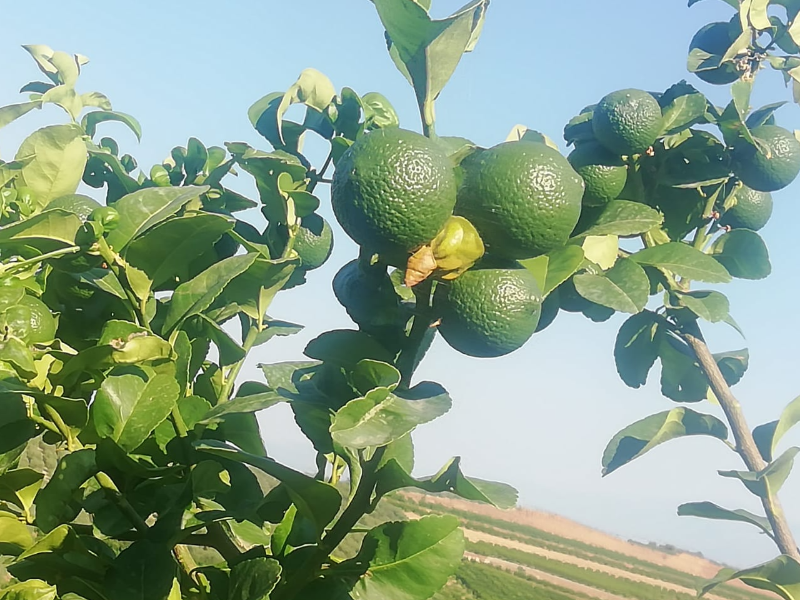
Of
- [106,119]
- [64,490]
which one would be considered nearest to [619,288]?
[64,490]

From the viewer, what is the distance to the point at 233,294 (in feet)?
2.18

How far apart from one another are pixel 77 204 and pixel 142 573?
0.33 metres

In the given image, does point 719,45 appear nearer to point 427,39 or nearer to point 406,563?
point 427,39

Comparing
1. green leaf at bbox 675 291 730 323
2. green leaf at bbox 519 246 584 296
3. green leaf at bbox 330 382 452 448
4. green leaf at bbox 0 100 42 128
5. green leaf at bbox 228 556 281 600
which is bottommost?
green leaf at bbox 228 556 281 600

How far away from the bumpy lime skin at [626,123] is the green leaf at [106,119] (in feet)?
1.85

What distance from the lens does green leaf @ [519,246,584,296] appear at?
1.79 ft

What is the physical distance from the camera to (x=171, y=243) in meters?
0.59

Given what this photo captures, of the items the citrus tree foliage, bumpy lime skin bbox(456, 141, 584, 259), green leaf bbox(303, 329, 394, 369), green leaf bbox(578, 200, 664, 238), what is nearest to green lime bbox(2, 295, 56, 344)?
the citrus tree foliage

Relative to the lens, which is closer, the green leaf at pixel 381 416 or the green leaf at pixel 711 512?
the green leaf at pixel 381 416

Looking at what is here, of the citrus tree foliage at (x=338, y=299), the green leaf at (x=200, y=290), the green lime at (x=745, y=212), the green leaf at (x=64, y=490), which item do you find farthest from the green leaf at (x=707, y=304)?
the green leaf at (x=64, y=490)

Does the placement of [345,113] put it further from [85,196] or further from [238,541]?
[238,541]

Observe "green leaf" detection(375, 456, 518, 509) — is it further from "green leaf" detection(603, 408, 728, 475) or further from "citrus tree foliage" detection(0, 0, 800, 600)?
"green leaf" detection(603, 408, 728, 475)

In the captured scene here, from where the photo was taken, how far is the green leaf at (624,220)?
616mm

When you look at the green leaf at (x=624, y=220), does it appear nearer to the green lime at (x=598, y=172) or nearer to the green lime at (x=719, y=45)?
the green lime at (x=598, y=172)
